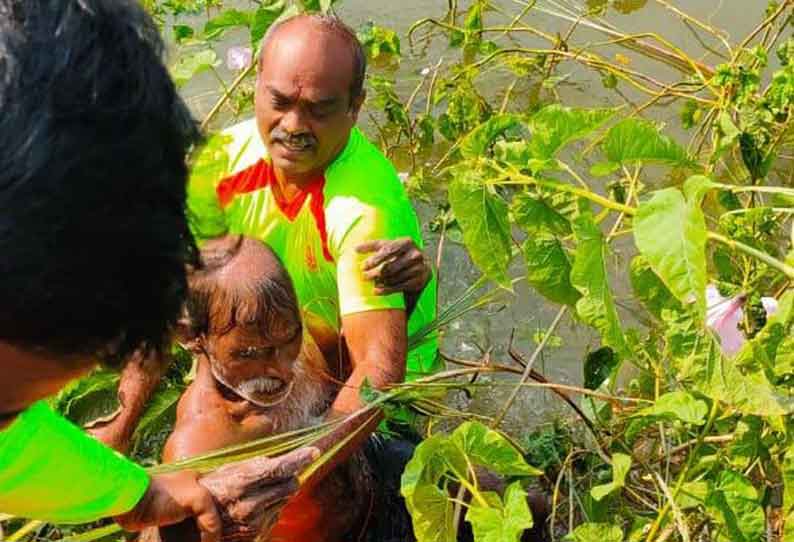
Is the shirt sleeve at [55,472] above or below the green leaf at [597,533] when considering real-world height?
above

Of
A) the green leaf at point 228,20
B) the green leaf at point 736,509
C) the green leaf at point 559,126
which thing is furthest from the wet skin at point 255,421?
the green leaf at point 228,20

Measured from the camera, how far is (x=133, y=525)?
7.32 feet

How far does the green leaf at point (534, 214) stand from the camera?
2.44 meters

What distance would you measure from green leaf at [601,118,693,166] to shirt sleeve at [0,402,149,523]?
0.94 meters

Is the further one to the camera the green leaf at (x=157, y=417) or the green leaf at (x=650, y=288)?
the green leaf at (x=157, y=417)

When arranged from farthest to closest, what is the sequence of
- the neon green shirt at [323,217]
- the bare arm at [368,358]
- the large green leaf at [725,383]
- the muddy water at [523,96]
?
1. the muddy water at [523,96]
2. the neon green shirt at [323,217]
3. the bare arm at [368,358]
4. the large green leaf at [725,383]

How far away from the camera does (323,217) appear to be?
3.02 metres

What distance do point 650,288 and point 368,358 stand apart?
0.69 m

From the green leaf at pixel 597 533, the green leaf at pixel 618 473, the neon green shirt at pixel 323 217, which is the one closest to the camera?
the green leaf at pixel 618 473

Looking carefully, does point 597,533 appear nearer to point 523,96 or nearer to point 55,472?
point 55,472

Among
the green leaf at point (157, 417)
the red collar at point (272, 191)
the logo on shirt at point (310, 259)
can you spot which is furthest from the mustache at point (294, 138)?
the green leaf at point (157, 417)

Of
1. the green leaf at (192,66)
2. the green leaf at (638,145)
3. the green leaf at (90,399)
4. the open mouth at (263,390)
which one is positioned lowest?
the green leaf at (90,399)

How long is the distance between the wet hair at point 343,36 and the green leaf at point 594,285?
99 cm

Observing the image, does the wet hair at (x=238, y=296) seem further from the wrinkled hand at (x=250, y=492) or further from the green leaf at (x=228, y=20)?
the green leaf at (x=228, y=20)
